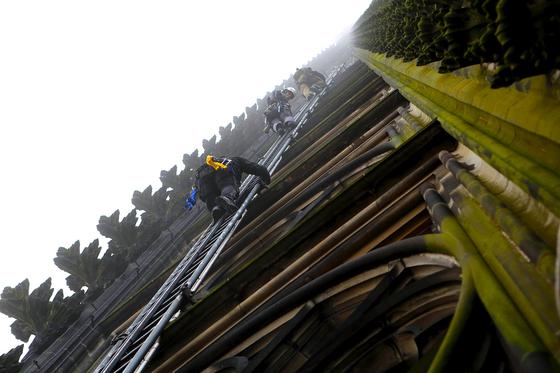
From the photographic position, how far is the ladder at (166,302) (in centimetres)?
473

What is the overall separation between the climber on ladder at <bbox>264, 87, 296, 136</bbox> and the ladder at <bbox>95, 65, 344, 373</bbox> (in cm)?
523

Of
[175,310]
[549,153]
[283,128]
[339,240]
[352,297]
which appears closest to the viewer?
[549,153]

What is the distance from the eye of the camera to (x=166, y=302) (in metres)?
5.70

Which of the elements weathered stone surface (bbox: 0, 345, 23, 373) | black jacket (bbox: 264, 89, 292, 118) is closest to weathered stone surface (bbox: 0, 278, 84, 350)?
weathered stone surface (bbox: 0, 345, 23, 373)

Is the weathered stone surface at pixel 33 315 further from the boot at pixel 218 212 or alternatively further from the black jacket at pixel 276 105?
the black jacket at pixel 276 105

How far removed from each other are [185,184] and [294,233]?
10.3 metres

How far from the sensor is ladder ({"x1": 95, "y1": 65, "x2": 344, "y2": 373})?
4.73 metres

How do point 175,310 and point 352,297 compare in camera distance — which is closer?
point 352,297

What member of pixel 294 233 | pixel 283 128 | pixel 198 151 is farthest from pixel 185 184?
pixel 294 233

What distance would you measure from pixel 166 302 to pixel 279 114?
891 centimetres

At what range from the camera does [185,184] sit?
1402 centimetres

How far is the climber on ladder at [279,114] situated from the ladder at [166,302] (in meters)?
5.23

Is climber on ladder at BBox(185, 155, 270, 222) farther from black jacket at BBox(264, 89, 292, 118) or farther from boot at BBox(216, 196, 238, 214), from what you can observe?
black jacket at BBox(264, 89, 292, 118)

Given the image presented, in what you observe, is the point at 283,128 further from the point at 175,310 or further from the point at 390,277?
the point at 390,277
